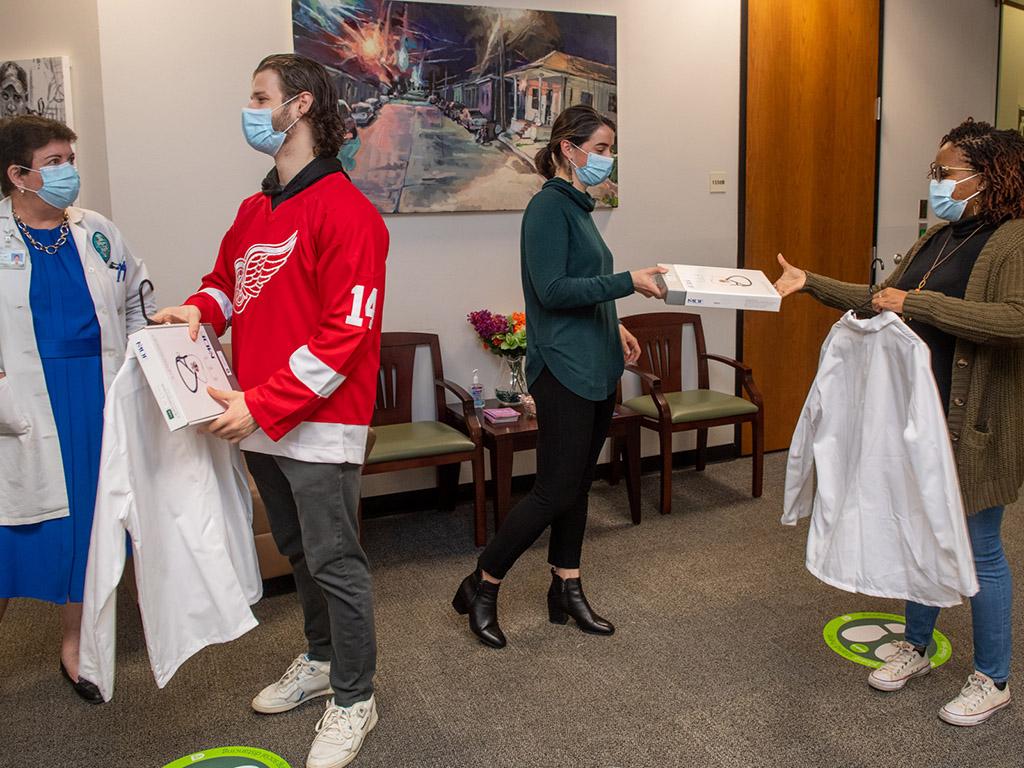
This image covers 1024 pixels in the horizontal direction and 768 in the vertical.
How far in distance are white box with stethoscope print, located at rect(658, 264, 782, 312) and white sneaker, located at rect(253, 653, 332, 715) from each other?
135cm

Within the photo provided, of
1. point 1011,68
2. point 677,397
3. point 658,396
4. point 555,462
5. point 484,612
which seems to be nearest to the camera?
point 555,462

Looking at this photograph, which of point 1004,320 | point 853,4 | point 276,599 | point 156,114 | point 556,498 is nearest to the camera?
point 1004,320

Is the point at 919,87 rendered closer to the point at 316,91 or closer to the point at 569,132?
the point at 569,132

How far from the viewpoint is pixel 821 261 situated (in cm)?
489

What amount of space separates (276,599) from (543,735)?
4.16 ft

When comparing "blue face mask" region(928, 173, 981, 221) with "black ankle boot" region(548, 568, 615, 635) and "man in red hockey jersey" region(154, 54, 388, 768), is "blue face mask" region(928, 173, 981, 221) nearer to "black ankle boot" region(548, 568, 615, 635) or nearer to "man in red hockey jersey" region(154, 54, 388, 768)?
"man in red hockey jersey" region(154, 54, 388, 768)

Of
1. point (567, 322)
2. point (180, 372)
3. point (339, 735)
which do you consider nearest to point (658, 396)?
point (567, 322)

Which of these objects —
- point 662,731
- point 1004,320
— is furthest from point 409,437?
point 1004,320

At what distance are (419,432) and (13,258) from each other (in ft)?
5.77

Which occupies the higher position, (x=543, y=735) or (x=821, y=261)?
(x=821, y=261)

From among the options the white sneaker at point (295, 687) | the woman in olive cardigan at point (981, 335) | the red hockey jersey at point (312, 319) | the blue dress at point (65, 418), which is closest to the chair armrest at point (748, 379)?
the woman in olive cardigan at point (981, 335)

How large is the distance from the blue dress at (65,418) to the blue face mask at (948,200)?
221 centimetres

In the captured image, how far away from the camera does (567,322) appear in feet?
8.27

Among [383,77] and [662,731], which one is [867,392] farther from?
[383,77]
